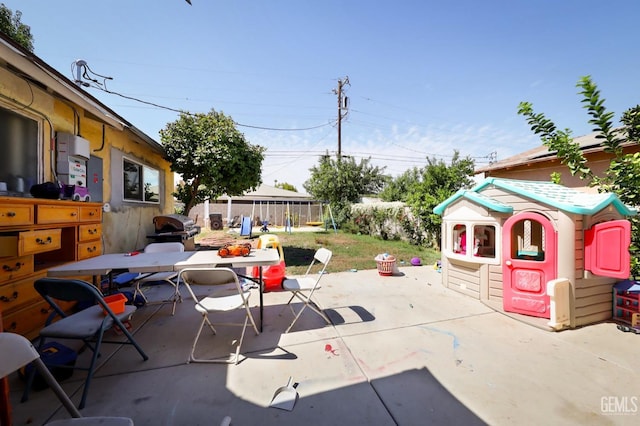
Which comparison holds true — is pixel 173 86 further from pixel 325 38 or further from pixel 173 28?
pixel 325 38

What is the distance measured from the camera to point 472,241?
13.7ft

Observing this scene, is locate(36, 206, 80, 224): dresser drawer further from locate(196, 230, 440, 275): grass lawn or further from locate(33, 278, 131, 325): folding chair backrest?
locate(196, 230, 440, 275): grass lawn

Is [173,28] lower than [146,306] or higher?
higher

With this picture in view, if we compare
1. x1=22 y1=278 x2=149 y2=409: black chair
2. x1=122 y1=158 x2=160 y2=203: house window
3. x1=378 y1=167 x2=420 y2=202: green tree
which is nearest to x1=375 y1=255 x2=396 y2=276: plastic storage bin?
x1=22 y1=278 x2=149 y2=409: black chair

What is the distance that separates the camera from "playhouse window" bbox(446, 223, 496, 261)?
418cm

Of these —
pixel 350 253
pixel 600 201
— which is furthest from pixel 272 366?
pixel 350 253

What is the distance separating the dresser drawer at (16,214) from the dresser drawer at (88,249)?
2.81 ft

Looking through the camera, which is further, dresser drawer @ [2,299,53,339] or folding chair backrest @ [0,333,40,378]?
dresser drawer @ [2,299,53,339]

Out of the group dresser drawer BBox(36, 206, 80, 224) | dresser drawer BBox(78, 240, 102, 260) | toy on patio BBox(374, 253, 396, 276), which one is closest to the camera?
dresser drawer BBox(36, 206, 80, 224)

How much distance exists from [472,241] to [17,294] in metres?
5.90

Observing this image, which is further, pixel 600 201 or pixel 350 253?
pixel 350 253

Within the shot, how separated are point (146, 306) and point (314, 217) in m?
17.7

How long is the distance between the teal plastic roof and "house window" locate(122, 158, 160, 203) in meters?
7.19

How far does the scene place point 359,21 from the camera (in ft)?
22.0
